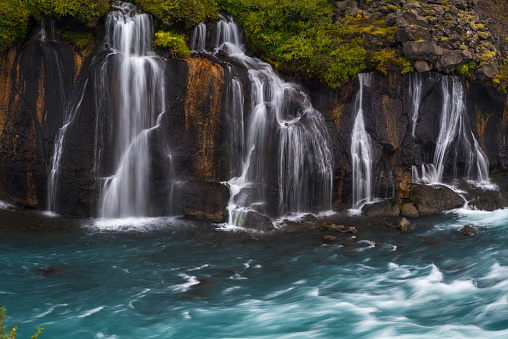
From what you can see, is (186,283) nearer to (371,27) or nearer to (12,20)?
(12,20)

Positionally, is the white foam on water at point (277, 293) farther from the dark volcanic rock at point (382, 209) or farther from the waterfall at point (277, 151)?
the dark volcanic rock at point (382, 209)

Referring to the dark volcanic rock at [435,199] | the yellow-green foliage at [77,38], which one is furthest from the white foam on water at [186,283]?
the yellow-green foliage at [77,38]

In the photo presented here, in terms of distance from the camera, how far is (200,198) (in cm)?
1822

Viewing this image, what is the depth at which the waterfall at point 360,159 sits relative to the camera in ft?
64.6

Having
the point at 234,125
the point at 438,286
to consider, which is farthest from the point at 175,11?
the point at 438,286

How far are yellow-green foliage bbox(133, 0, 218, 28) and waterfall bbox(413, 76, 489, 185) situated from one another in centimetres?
1136

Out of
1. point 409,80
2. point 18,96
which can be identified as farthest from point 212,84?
point 409,80

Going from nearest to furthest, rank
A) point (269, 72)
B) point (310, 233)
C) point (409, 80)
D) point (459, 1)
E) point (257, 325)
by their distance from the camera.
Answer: point (257, 325) < point (310, 233) < point (269, 72) < point (409, 80) < point (459, 1)

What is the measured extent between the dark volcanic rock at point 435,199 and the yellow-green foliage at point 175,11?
11650mm

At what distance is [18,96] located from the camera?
60.2 feet

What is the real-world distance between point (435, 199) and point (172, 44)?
40.4ft

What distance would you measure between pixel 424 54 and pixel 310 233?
9667 millimetres

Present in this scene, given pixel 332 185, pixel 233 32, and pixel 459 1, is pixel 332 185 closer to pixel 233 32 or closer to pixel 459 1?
pixel 233 32

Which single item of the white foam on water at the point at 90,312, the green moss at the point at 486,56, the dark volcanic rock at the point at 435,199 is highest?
the green moss at the point at 486,56
